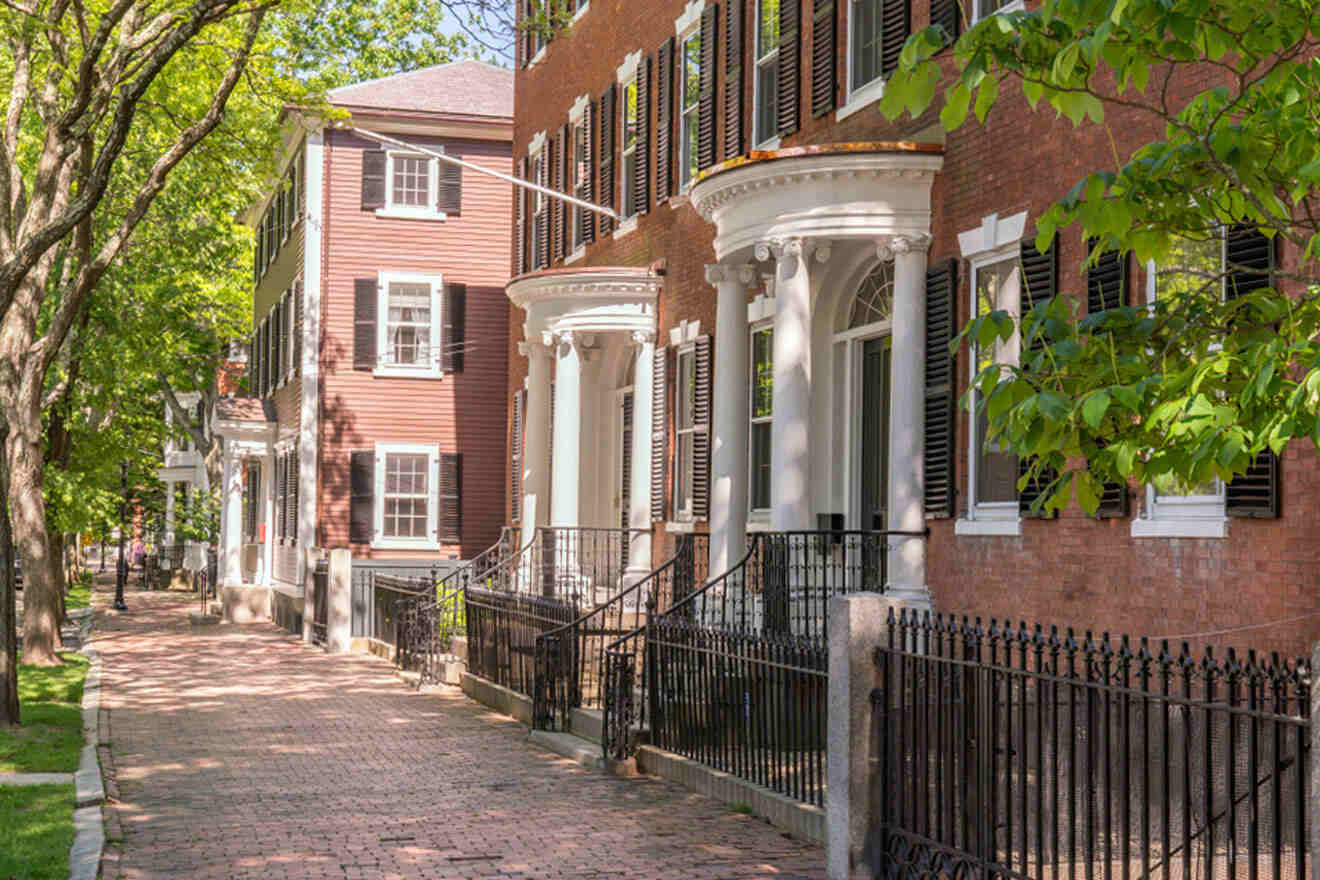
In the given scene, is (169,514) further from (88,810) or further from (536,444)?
(88,810)

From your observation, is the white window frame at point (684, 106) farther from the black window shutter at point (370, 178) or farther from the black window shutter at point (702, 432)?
the black window shutter at point (370, 178)

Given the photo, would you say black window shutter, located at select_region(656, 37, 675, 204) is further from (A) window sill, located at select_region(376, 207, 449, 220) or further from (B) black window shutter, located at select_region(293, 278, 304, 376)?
(B) black window shutter, located at select_region(293, 278, 304, 376)

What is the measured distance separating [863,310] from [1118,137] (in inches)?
192

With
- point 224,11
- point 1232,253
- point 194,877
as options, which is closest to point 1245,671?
point 1232,253

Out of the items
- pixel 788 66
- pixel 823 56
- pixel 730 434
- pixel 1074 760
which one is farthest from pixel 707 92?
pixel 1074 760

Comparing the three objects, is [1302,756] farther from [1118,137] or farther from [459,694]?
[459,694]

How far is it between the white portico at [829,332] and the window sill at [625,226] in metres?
4.37

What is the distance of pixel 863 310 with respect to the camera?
16.5 m

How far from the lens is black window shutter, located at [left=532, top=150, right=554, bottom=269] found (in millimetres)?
26453

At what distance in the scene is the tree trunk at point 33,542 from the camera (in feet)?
75.7

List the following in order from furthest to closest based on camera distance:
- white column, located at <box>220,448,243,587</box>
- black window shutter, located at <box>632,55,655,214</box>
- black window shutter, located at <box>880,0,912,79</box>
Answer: white column, located at <box>220,448,243,587</box>
black window shutter, located at <box>632,55,655,214</box>
black window shutter, located at <box>880,0,912,79</box>

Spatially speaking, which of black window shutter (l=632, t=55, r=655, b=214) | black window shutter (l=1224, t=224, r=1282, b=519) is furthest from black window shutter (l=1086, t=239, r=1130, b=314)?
black window shutter (l=632, t=55, r=655, b=214)

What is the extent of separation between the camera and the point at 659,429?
69.3ft

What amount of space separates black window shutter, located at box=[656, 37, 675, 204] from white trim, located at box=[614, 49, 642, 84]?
89 cm
